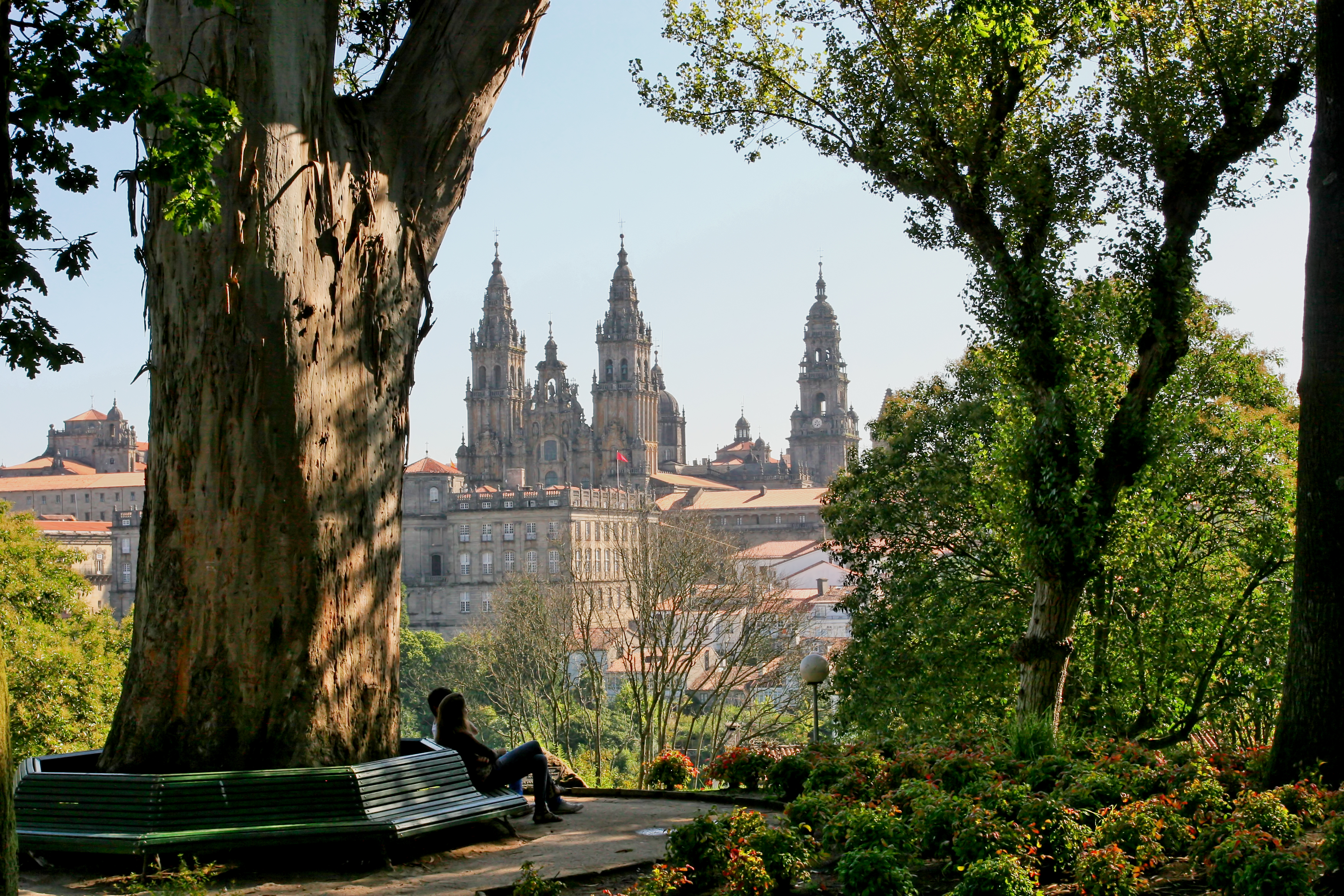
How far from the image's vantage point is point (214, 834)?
5.52m

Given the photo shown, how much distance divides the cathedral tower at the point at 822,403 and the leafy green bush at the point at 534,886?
357 feet

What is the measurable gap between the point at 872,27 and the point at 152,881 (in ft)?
29.8

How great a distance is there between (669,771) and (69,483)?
323 ft

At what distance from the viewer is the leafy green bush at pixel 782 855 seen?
5.41 metres

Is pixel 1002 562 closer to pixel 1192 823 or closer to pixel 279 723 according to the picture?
pixel 1192 823

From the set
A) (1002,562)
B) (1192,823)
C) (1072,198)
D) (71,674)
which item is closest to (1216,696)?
(1002,562)

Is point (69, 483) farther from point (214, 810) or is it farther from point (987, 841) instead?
point (987, 841)

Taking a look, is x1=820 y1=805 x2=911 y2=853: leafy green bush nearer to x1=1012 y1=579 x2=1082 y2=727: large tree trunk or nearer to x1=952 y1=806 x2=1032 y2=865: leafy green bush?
x1=952 y1=806 x2=1032 y2=865: leafy green bush

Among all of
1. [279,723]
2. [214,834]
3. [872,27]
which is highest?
[872,27]

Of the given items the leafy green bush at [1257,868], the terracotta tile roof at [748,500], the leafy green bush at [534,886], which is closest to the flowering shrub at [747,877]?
the leafy green bush at [534,886]

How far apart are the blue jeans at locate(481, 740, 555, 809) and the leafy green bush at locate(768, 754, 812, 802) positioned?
1657 mm

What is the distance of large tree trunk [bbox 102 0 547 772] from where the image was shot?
20.1ft

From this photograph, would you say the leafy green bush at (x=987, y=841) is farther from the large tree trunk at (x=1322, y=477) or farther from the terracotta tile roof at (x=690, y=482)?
the terracotta tile roof at (x=690, y=482)

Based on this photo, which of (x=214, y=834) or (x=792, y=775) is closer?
(x=214, y=834)
